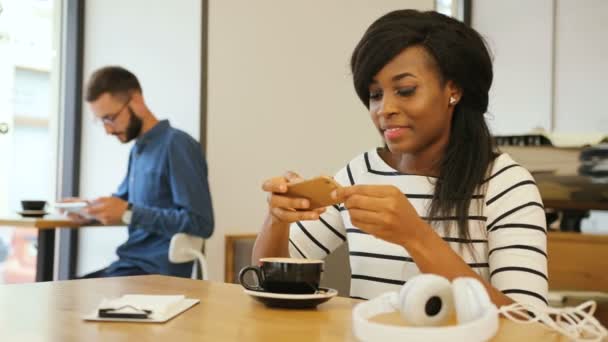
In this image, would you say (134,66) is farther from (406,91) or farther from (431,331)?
(431,331)

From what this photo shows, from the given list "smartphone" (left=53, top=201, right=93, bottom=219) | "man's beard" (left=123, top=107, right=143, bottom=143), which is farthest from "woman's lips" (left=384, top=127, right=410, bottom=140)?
A: "man's beard" (left=123, top=107, right=143, bottom=143)

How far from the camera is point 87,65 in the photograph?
11.8ft

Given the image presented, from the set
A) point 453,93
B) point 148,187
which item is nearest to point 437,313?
point 453,93

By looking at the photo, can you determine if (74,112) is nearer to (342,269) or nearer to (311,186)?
(342,269)

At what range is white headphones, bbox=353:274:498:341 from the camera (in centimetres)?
70

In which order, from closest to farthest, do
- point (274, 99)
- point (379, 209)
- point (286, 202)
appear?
point (379, 209), point (286, 202), point (274, 99)

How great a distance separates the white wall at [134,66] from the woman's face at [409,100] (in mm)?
1860

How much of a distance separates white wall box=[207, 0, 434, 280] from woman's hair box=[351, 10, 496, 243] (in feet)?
5.99

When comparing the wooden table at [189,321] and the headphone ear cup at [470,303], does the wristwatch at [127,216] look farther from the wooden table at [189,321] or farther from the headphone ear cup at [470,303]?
the headphone ear cup at [470,303]

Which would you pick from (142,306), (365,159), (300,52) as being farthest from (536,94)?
(142,306)

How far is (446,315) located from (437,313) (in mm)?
10

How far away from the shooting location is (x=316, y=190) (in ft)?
3.86

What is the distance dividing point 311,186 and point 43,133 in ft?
8.76

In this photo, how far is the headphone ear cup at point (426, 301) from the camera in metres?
0.77
